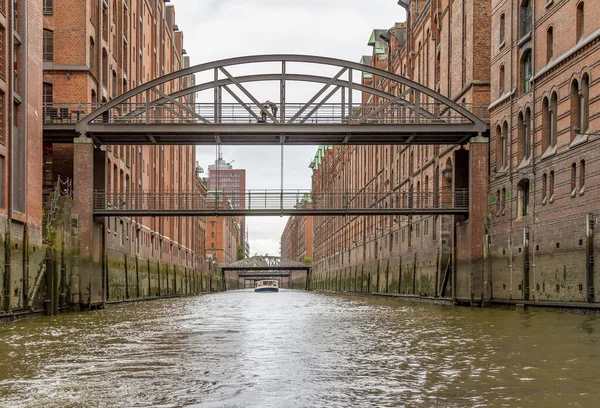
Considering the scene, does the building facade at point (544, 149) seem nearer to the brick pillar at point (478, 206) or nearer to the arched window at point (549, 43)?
the arched window at point (549, 43)

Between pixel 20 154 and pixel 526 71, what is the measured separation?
18.9 m

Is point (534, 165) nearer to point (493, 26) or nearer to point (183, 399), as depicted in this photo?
point (493, 26)

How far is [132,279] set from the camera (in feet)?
157

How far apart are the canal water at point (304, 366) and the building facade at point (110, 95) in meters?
16.7

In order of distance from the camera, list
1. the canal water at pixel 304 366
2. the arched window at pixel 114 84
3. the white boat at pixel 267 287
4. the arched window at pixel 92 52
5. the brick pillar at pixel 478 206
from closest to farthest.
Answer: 1. the canal water at pixel 304 366
2. the brick pillar at pixel 478 206
3. the arched window at pixel 92 52
4. the arched window at pixel 114 84
5. the white boat at pixel 267 287

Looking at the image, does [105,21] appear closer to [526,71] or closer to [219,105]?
[219,105]

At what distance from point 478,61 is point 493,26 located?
7.71 feet

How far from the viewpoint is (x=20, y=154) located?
27594 millimetres

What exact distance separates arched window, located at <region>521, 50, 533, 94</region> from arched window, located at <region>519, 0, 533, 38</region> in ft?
2.74

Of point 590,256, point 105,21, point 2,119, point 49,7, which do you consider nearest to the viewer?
point 590,256

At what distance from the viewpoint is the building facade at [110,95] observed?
37.9 m

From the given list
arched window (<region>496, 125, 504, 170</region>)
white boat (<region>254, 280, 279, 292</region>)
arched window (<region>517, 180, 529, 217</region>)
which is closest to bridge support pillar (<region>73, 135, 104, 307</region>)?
arched window (<region>496, 125, 504, 170</region>)

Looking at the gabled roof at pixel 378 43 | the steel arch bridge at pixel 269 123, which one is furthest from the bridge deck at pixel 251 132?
the gabled roof at pixel 378 43

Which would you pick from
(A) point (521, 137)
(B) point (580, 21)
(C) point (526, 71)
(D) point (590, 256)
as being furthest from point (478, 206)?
(D) point (590, 256)
